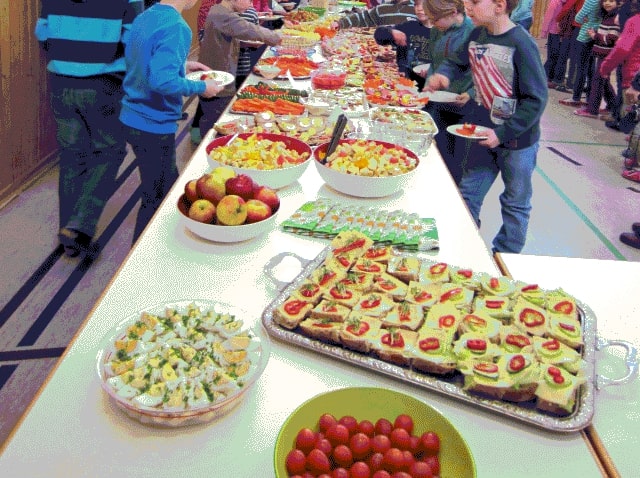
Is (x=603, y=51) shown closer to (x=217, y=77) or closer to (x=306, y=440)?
(x=217, y=77)

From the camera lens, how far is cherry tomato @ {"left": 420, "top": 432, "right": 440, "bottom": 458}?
3.01 feet

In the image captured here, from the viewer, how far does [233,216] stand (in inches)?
62.4

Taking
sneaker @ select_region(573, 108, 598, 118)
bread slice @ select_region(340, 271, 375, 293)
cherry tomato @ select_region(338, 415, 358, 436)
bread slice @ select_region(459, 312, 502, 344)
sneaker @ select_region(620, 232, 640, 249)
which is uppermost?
bread slice @ select_region(459, 312, 502, 344)

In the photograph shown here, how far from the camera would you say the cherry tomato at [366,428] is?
0.93 meters

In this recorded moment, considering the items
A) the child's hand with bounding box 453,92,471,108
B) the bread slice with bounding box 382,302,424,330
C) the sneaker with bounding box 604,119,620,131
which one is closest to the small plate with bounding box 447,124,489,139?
the child's hand with bounding box 453,92,471,108

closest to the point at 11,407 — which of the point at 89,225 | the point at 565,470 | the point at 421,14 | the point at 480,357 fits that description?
the point at 89,225

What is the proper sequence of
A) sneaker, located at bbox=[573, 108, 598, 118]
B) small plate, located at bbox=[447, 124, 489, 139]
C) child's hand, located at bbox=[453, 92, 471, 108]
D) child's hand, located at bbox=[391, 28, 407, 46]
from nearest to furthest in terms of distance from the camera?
small plate, located at bbox=[447, 124, 489, 139]
child's hand, located at bbox=[453, 92, 471, 108]
child's hand, located at bbox=[391, 28, 407, 46]
sneaker, located at bbox=[573, 108, 598, 118]

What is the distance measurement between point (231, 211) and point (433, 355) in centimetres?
71

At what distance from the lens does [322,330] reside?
3.93 feet

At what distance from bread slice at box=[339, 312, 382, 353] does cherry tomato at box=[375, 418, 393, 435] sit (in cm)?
23

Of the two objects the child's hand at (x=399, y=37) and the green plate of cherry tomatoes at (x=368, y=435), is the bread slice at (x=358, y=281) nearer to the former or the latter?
the green plate of cherry tomatoes at (x=368, y=435)

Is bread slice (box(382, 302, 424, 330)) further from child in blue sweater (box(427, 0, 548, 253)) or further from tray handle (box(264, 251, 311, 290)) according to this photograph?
child in blue sweater (box(427, 0, 548, 253))

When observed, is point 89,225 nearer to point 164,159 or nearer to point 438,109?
point 164,159

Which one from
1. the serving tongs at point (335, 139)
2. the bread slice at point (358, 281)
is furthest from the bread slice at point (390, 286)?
the serving tongs at point (335, 139)
